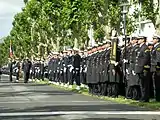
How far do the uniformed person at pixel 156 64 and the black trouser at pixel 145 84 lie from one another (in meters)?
0.31

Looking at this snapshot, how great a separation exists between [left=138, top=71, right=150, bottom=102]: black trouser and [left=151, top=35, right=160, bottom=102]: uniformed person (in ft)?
1.01

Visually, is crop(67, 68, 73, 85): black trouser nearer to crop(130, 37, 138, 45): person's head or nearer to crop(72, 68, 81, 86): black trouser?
crop(72, 68, 81, 86): black trouser

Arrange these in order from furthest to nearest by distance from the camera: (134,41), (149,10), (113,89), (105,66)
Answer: (149,10) → (105,66) → (113,89) → (134,41)

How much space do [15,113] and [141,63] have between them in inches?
225

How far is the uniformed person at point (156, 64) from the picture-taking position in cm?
2031

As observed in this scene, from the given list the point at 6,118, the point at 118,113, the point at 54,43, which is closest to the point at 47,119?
the point at 6,118

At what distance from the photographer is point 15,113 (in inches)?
685

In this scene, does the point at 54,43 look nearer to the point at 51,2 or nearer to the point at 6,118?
the point at 51,2

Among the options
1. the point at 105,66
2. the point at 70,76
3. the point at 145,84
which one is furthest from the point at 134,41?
the point at 70,76

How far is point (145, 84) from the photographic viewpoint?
21.5m

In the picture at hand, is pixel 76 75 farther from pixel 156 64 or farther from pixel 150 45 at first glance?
pixel 156 64

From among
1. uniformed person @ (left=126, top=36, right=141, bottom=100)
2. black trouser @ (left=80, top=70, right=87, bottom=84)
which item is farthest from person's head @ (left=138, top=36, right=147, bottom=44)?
black trouser @ (left=80, top=70, right=87, bottom=84)

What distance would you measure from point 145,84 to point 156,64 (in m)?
1.23

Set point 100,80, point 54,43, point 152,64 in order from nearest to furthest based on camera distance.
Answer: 1. point 152,64
2. point 100,80
3. point 54,43
